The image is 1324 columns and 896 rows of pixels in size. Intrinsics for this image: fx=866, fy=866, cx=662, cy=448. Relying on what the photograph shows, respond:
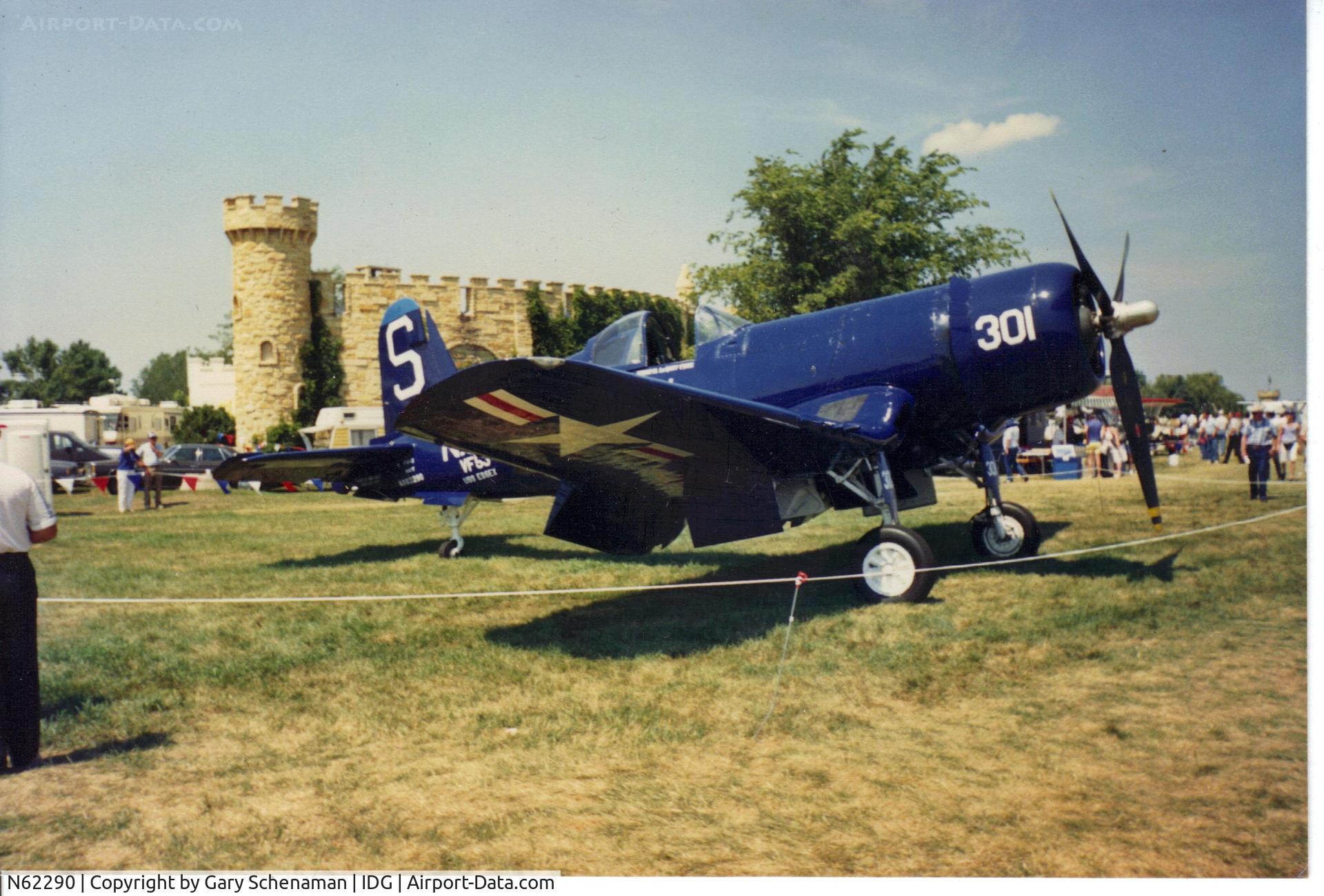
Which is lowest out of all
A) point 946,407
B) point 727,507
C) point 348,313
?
point 727,507

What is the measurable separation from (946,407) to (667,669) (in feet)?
8.69

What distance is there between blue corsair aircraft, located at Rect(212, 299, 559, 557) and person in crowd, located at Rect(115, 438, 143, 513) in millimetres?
A: 6747

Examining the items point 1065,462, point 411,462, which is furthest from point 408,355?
point 1065,462

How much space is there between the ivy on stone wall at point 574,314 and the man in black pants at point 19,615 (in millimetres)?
21549

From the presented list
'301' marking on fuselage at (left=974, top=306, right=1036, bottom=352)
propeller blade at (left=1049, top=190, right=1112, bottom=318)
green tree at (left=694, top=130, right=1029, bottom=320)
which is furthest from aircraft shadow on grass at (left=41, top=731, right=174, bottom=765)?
green tree at (left=694, top=130, right=1029, bottom=320)

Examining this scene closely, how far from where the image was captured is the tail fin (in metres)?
8.23

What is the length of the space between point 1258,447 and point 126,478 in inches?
632

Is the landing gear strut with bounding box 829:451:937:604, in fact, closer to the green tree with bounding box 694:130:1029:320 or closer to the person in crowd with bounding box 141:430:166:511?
the green tree with bounding box 694:130:1029:320

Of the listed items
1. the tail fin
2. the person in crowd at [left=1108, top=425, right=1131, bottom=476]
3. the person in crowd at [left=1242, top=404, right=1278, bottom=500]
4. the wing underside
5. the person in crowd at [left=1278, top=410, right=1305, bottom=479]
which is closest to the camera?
the wing underside

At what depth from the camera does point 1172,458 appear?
18.7m

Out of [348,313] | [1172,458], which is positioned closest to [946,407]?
[1172,458]

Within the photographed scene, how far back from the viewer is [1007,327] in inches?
212

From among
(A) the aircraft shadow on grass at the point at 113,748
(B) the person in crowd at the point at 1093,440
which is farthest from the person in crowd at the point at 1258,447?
(A) the aircraft shadow on grass at the point at 113,748

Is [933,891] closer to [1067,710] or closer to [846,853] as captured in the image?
[846,853]
